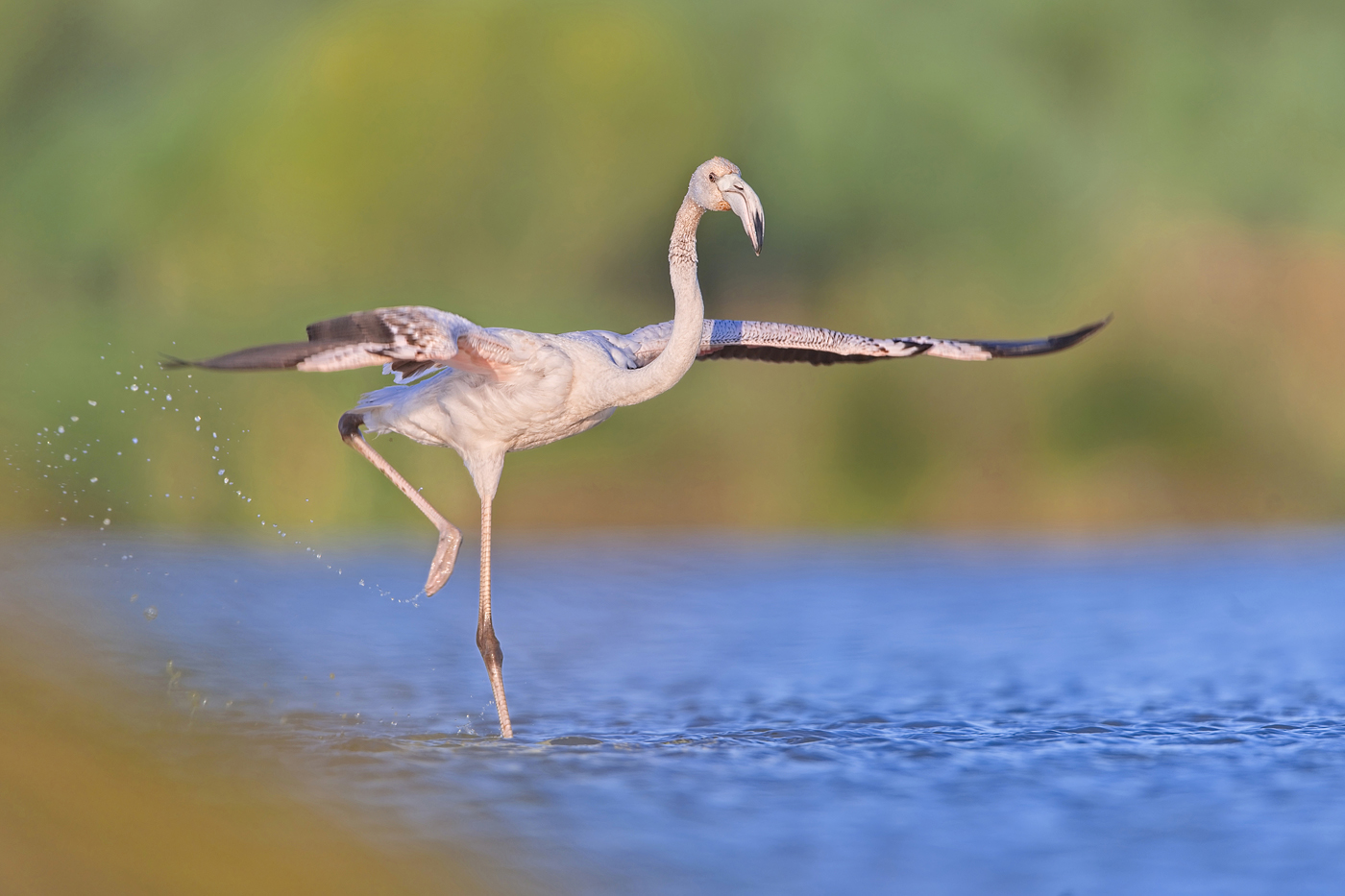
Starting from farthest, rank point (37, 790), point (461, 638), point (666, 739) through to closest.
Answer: point (461, 638) → point (666, 739) → point (37, 790)

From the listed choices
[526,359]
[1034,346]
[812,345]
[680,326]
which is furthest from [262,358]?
[1034,346]

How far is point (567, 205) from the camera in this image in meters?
21.3

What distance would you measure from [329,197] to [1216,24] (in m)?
14.6

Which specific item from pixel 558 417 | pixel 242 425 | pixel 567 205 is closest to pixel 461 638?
pixel 558 417

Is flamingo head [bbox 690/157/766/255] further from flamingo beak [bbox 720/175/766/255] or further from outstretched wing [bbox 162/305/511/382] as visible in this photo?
outstretched wing [bbox 162/305/511/382]

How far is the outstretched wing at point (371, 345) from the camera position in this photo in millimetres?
7105

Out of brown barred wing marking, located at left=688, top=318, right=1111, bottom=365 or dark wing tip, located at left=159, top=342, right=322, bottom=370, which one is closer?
dark wing tip, located at left=159, top=342, right=322, bottom=370

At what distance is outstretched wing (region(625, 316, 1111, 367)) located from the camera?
379 inches

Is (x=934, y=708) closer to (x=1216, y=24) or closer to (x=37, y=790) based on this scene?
(x=37, y=790)

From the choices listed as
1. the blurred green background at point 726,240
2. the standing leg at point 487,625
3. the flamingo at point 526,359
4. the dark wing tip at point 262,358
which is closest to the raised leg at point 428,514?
the flamingo at point 526,359

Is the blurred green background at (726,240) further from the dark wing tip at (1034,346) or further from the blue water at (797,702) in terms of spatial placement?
the dark wing tip at (1034,346)

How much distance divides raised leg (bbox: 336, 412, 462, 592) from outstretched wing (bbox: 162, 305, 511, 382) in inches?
74.6

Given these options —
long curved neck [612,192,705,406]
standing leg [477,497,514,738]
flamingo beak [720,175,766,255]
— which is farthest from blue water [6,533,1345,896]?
flamingo beak [720,175,766,255]

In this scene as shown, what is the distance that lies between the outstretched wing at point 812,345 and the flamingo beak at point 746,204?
1.45 m
